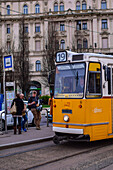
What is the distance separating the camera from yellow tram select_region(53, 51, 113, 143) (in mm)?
9055

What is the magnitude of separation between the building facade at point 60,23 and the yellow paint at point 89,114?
46.2 metres

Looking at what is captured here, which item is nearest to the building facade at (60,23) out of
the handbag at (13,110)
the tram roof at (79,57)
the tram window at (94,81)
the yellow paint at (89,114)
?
the handbag at (13,110)

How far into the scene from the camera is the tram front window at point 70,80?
9.24 meters

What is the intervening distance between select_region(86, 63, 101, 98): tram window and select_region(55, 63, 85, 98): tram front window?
227mm

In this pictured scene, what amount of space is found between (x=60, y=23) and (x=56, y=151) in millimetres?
50780

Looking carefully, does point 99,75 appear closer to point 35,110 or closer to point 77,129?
point 77,129

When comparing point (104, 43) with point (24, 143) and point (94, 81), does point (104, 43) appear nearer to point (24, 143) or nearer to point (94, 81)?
point (94, 81)

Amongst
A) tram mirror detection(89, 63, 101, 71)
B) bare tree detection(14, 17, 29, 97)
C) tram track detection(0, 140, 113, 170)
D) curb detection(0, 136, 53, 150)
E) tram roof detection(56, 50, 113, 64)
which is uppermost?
bare tree detection(14, 17, 29, 97)

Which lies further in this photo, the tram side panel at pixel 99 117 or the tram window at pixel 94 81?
the tram window at pixel 94 81

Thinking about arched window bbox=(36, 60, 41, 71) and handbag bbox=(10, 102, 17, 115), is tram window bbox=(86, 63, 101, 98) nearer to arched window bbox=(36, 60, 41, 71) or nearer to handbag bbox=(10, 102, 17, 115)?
handbag bbox=(10, 102, 17, 115)

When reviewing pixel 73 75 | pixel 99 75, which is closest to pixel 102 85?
pixel 99 75

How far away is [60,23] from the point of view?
5775 cm

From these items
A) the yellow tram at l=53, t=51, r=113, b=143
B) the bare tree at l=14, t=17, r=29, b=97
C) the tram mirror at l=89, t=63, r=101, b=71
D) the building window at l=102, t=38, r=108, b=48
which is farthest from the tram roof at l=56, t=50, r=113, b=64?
the building window at l=102, t=38, r=108, b=48

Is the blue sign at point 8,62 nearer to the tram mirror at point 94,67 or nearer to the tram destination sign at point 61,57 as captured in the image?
the tram destination sign at point 61,57
